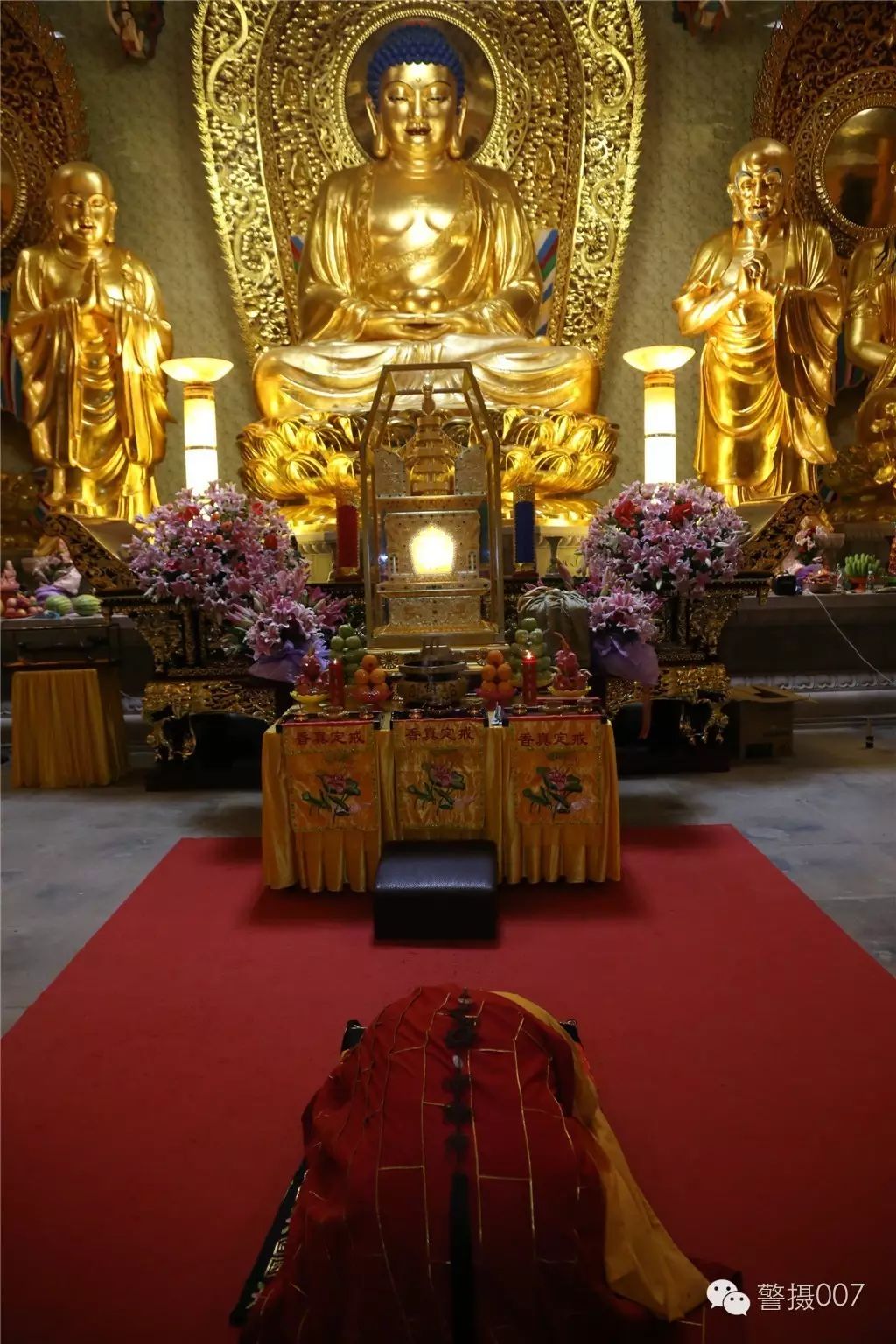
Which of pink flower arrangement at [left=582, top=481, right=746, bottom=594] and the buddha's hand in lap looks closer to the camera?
pink flower arrangement at [left=582, top=481, right=746, bottom=594]

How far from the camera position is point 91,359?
5852 millimetres

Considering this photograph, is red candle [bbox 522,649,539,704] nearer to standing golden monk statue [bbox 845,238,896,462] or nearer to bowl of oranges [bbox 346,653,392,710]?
bowl of oranges [bbox 346,653,392,710]

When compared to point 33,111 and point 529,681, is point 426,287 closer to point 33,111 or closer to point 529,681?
point 33,111

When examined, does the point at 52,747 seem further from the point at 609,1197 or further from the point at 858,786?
the point at 609,1197

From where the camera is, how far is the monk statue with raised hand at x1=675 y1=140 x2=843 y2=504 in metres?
5.63

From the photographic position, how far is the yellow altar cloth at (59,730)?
3.94 m

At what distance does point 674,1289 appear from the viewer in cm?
105

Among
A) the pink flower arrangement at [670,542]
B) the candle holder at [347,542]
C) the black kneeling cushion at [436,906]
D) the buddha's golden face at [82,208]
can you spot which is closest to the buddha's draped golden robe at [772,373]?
the pink flower arrangement at [670,542]

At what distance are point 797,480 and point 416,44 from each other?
3.55 metres

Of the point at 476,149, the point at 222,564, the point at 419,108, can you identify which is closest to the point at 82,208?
the point at 419,108

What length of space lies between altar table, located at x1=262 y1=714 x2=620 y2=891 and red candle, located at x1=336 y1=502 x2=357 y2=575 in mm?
1451

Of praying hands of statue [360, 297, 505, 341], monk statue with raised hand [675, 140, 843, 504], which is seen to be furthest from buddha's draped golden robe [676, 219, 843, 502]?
praying hands of statue [360, 297, 505, 341]

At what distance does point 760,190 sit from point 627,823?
4.17 metres

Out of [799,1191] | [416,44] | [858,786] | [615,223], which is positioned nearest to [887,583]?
[858,786]
